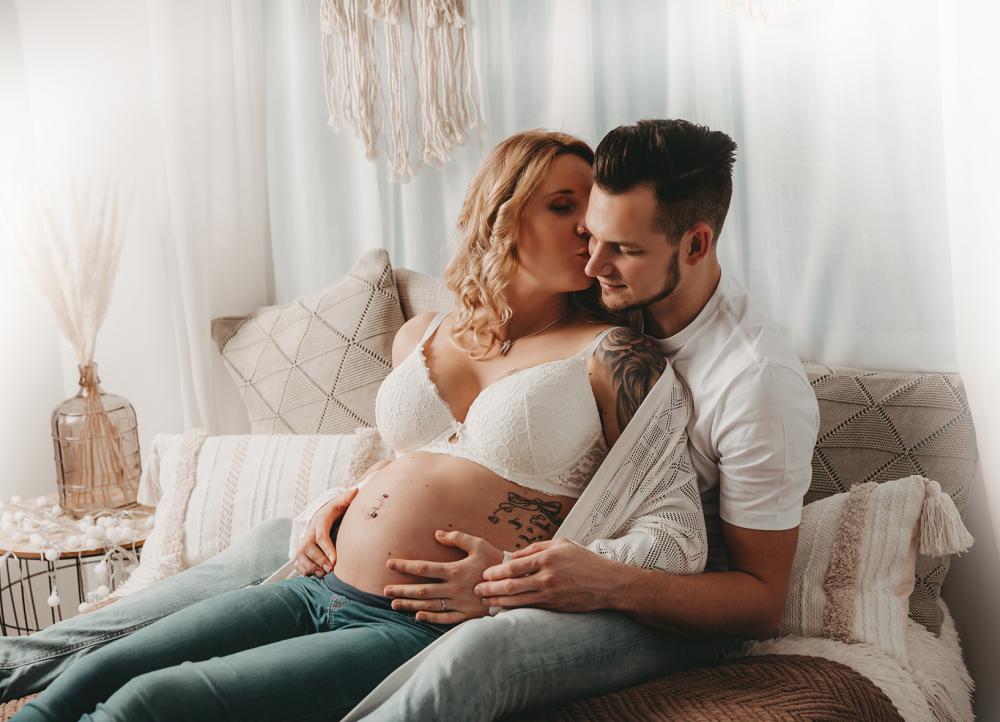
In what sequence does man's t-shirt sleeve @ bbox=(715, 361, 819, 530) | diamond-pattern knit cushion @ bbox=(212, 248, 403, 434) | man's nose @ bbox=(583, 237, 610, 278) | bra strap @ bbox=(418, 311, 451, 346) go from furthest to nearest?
diamond-pattern knit cushion @ bbox=(212, 248, 403, 434), bra strap @ bbox=(418, 311, 451, 346), man's nose @ bbox=(583, 237, 610, 278), man's t-shirt sleeve @ bbox=(715, 361, 819, 530)

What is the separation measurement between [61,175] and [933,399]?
226 centimetres

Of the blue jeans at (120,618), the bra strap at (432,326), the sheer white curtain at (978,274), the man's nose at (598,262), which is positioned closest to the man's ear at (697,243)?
the man's nose at (598,262)

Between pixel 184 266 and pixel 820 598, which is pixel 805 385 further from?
pixel 184 266

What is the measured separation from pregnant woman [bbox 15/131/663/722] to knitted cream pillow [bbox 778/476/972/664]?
0.42 m

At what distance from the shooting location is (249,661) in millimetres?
1208

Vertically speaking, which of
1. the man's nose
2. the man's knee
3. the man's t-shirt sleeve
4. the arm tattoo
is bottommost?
the man's knee

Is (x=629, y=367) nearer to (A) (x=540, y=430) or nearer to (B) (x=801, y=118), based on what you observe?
(A) (x=540, y=430)

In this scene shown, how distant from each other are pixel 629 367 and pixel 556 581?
1.23 feet

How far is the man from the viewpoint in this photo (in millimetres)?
1243

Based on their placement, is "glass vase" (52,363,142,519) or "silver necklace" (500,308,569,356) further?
"glass vase" (52,363,142,519)

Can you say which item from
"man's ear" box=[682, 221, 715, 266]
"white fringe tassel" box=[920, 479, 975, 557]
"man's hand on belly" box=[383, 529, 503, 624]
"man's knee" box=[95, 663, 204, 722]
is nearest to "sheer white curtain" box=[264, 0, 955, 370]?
"white fringe tassel" box=[920, 479, 975, 557]

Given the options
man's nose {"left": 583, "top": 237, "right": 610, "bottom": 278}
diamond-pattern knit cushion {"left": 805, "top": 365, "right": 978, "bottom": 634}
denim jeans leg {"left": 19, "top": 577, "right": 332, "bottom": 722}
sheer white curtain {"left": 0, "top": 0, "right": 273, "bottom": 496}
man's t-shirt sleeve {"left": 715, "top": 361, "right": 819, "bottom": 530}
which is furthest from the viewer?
sheer white curtain {"left": 0, "top": 0, "right": 273, "bottom": 496}

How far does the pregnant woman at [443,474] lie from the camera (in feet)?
3.95

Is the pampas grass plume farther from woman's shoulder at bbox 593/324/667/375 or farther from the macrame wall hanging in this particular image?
woman's shoulder at bbox 593/324/667/375
